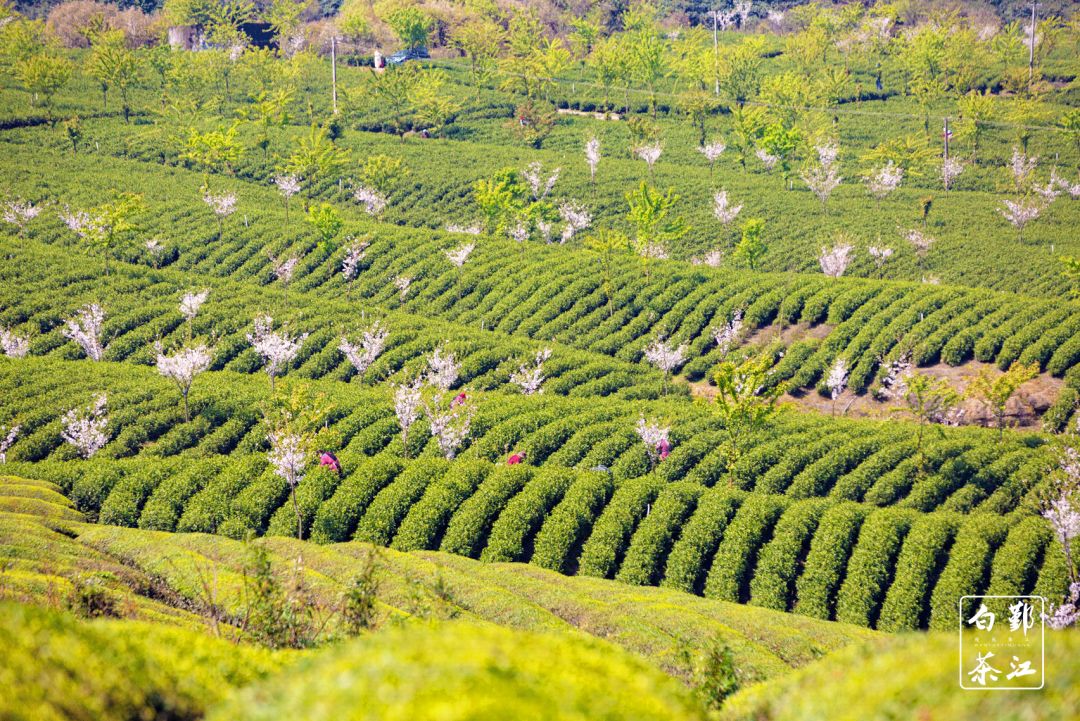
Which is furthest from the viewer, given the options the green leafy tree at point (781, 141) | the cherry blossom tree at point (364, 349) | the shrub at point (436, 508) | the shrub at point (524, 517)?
the green leafy tree at point (781, 141)

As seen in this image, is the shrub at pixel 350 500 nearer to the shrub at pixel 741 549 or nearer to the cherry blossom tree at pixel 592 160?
the shrub at pixel 741 549

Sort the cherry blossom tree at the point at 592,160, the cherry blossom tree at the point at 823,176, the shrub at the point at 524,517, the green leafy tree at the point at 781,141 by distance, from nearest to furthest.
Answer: the shrub at the point at 524,517, the cherry blossom tree at the point at 823,176, the cherry blossom tree at the point at 592,160, the green leafy tree at the point at 781,141

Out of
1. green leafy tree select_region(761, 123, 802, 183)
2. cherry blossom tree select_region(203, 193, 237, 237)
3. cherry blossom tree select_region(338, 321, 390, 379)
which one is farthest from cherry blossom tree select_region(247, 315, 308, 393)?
green leafy tree select_region(761, 123, 802, 183)

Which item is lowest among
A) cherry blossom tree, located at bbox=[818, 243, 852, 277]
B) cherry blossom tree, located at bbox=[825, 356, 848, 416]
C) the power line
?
cherry blossom tree, located at bbox=[825, 356, 848, 416]

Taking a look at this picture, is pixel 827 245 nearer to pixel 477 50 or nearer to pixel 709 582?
pixel 709 582

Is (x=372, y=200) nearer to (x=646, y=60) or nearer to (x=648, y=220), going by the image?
(x=648, y=220)

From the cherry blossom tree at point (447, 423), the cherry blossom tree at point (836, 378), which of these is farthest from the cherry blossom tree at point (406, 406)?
the cherry blossom tree at point (836, 378)

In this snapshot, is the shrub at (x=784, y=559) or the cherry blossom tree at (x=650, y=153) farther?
the cherry blossom tree at (x=650, y=153)

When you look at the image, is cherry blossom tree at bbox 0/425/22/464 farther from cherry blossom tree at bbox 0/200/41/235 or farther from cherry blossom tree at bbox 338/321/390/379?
cherry blossom tree at bbox 0/200/41/235
